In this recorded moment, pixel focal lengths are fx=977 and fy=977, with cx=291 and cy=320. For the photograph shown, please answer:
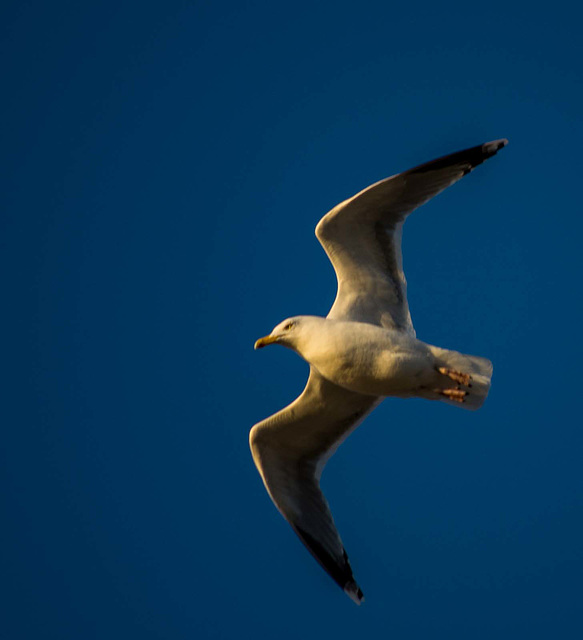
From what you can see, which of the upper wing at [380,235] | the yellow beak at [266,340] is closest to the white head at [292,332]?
the yellow beak at [266,340]

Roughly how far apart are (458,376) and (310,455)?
2.00 metres

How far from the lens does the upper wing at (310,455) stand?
9703 mm

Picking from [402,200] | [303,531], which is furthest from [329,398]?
[402,200]

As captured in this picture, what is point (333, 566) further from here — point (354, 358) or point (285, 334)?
point (285, 334)

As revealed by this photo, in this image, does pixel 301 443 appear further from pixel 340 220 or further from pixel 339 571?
pixel 340 220

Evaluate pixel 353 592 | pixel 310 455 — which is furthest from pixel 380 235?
pixel 353 592

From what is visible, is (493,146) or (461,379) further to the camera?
(493,146)

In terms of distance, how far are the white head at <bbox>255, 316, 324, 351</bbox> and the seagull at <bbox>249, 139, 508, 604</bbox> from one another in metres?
0.01

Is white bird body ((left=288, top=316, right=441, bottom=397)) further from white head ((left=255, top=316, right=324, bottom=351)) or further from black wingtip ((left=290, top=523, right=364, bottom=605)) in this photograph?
black wingtip ((left=290, top=523, right=364, bottom=605))

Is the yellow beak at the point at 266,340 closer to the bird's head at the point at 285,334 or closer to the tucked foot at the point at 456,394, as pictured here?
the bird's head at the point at 285,334

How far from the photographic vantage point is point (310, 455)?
10.0 metres

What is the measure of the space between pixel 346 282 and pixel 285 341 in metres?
0.84

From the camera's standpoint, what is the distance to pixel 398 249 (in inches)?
369

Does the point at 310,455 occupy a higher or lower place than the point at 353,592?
higher
